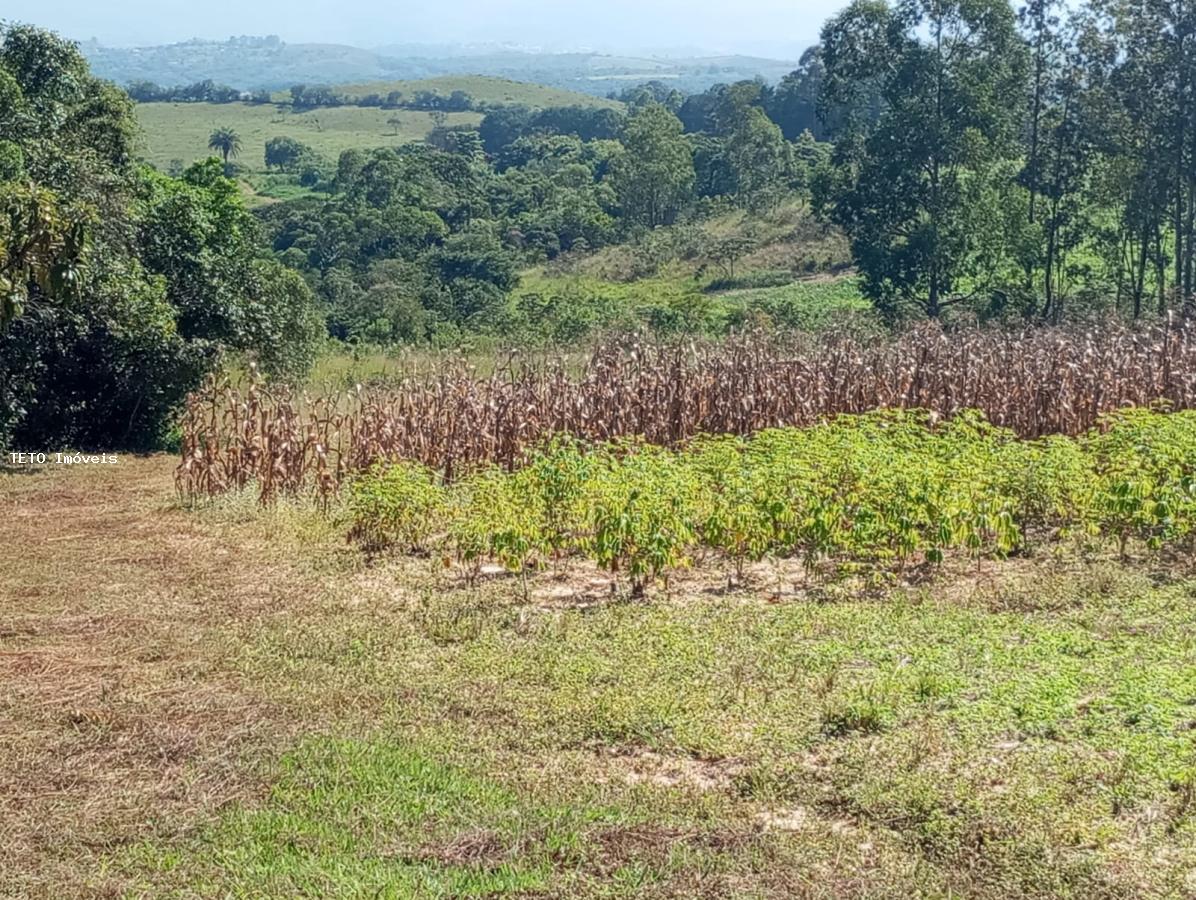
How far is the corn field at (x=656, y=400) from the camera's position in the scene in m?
11.1

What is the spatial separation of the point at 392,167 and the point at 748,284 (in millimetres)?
18017

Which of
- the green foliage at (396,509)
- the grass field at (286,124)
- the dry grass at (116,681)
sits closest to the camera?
the dry grass at (116,681)

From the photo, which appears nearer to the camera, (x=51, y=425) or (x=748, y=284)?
(x=51, y=425)

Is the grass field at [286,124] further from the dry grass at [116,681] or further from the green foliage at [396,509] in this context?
the green foliage at [396,509]

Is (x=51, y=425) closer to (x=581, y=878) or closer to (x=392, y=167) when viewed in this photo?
(x=581, y=878)

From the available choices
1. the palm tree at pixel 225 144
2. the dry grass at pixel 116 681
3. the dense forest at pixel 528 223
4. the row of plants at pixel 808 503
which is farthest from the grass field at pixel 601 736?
the palm tree at pixel 225 144

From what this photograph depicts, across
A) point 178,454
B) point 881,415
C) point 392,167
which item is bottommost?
point 178,454

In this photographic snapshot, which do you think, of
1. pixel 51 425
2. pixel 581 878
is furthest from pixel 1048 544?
pixel 51 425

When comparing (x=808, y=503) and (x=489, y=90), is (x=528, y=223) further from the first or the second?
(x=489, y=90)

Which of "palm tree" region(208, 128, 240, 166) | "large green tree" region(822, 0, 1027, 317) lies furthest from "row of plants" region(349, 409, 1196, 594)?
"palm tree" region(208, 128, 240, 166)

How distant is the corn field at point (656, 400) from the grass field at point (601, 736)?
281 centimetres

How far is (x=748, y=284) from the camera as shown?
116 ft

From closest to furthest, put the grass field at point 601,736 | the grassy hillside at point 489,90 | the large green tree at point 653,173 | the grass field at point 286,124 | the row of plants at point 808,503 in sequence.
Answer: the grass field at point 601,736 → the row of plants at point 808,503 → the large green tree at point 653,173 → the grass field at point 286,124 → the grassy hillside at point 489,90

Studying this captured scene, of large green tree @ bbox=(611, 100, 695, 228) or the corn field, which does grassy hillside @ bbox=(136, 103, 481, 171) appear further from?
A: the corn field
